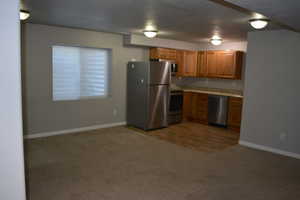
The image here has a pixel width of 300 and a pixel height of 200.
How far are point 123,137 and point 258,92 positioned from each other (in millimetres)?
2892

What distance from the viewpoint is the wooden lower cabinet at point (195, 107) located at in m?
6.82

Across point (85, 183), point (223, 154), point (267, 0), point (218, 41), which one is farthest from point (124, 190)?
point (218, 41)

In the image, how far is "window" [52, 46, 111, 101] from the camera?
17.3 ft

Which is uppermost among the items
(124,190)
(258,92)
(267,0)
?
(267,0)

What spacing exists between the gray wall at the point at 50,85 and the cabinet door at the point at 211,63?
2244mm

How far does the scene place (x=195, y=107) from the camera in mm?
7027

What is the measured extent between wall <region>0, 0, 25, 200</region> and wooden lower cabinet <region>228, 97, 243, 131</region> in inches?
217

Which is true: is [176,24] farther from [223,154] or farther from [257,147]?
[257,147]

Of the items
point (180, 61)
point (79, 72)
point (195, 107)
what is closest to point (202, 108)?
point (195, 107)

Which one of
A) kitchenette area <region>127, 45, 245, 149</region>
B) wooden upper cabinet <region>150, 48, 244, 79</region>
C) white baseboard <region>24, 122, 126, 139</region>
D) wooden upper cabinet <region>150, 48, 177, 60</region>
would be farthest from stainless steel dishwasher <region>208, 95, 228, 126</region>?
white baseboard <region>24, 122, 126, 139</region>

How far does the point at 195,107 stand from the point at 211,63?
1338 mm

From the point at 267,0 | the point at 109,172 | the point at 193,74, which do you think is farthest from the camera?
the point at 193,74

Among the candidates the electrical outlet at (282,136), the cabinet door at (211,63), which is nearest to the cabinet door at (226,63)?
the cabinet door at (211,63)

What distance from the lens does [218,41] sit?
604 cm
